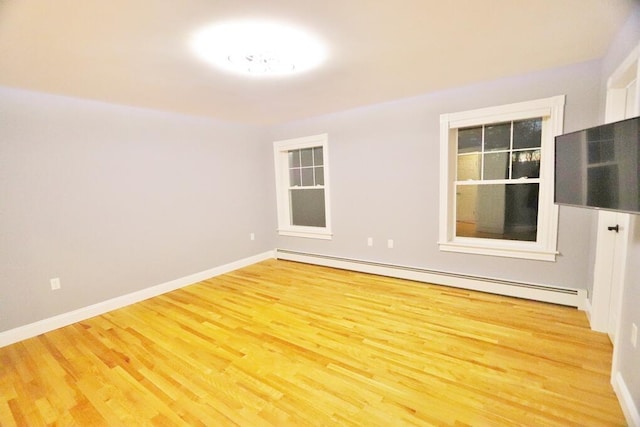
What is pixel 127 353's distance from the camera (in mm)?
2334

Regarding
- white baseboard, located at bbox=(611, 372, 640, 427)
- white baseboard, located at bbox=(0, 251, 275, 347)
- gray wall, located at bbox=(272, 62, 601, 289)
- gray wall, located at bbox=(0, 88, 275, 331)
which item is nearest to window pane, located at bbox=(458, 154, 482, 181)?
gray wall, located at bbox=(272, 62, 601, 289)

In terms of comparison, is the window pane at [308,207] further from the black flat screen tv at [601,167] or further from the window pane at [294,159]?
the black flat screen tv at [601,167]

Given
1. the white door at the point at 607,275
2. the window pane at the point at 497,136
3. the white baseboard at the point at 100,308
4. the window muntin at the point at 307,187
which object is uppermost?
the window pane at the point at 497,136

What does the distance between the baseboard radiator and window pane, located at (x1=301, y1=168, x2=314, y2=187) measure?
47.9 inches

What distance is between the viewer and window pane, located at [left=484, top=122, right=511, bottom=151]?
3080mm

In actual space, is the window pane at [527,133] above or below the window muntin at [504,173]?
above

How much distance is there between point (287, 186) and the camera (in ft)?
16.5

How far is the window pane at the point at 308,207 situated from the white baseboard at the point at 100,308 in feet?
4.45

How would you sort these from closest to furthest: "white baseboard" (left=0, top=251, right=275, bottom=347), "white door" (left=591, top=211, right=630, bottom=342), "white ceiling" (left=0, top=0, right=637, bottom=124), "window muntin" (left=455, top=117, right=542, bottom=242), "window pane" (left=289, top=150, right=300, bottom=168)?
"white ceiling" (left=0, top=0, right=637, bottom=124), "white door" (left=591, top=211, right=630, bottom=342), "white baseboard" (left=0, top=251, right=275, bottom=347), "window muntin" (left=455, top=117, right=542, bottom=242), "window pane" (left=289, top=150, right=300, bottom=168)

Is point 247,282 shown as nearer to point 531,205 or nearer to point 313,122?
point 313,122

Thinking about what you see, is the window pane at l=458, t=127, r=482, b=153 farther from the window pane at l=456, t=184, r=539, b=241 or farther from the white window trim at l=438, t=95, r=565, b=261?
the window pane at l=456, t=184, r=539, b=241

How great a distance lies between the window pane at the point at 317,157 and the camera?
4.62 m

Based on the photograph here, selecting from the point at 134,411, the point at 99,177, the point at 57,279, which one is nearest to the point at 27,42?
the point at 99,177

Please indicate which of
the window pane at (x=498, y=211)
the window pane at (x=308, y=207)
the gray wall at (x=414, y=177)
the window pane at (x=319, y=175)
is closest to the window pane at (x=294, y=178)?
the window pane at (x=308, y=207)
